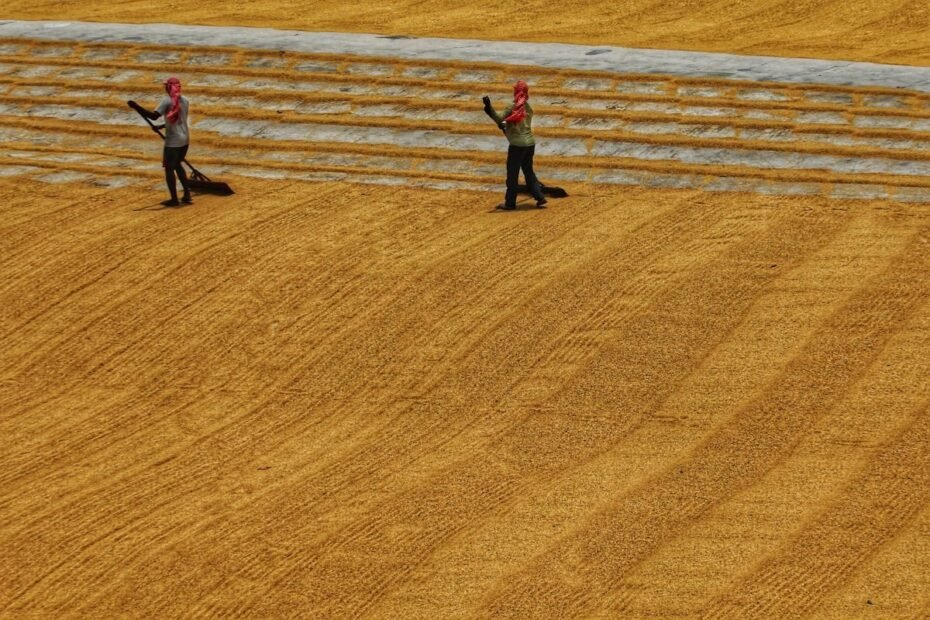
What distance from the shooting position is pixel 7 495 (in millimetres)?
13852

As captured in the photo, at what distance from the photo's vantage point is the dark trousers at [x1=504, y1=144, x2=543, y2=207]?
63.6 feet

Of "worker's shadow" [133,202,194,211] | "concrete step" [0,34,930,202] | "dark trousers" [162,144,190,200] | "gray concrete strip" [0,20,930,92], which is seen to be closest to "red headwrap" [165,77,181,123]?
"dark trousers" [162,144,190,200]

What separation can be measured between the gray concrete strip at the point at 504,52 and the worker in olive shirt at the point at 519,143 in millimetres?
4303

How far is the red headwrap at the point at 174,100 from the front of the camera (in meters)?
19.2

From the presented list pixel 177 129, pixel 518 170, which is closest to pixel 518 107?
pixel 518 170

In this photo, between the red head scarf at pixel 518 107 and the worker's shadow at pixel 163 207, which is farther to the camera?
the worker's shadow at pixel 163 207

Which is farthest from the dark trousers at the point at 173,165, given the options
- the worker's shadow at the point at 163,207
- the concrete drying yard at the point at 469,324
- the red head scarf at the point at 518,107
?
the red head scarf at the point at 518,107

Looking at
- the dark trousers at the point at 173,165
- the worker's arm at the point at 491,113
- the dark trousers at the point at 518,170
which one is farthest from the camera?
the dark trousers at the point at 173,165

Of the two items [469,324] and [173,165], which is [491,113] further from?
[173,165]

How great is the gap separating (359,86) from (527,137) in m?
4.93

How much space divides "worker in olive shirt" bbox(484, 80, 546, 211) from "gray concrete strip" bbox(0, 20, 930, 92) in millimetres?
4303

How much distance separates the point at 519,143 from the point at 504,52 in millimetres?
5118

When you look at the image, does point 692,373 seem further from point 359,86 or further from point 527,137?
point 359,86

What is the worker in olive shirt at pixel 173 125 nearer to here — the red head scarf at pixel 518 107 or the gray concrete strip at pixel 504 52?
the red head scarf at pixel 518 107
